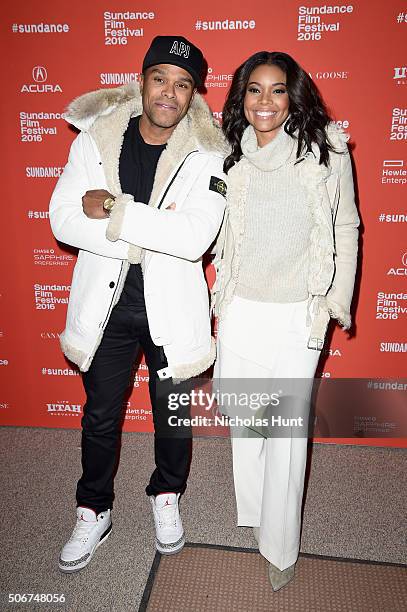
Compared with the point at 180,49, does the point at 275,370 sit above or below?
below

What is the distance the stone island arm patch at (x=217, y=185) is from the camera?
1.84 metres

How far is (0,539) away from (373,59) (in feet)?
9.14

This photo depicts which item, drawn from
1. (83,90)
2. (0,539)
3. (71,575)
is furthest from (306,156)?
(0,539)

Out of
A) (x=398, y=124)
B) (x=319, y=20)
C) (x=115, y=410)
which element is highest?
(x=319, y=20)

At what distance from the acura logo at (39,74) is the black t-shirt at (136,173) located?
82 centimetres

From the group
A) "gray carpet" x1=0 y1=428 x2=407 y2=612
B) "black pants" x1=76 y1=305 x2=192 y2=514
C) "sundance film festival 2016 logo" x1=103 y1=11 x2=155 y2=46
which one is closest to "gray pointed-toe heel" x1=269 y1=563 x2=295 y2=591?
"gray carpet" x1=0 y1=428 x2=407 y2=612

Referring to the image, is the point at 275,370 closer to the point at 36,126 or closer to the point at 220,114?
the point at 220,114

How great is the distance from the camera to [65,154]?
262cm

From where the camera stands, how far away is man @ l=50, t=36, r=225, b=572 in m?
1.78

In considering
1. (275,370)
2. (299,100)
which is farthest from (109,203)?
(275,370)

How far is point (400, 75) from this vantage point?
234 cm

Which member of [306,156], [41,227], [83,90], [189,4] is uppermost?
[189,4]

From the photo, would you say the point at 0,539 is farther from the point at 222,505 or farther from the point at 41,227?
A: the point at 41,227

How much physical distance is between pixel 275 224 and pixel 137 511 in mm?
1564
